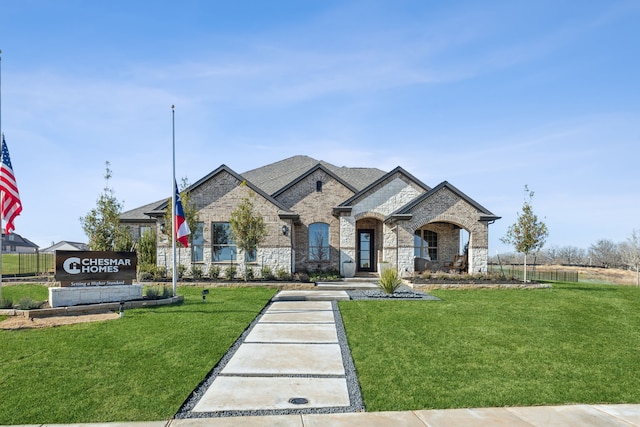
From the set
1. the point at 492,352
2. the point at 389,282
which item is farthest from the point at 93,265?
the point at 492,352

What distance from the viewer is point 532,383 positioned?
668 centimetres

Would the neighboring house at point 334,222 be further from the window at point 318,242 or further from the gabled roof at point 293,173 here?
the gabled roof at point 293,173

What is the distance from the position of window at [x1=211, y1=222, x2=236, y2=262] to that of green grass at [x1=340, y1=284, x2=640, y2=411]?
9347mm

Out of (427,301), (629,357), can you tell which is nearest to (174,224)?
(427,301)

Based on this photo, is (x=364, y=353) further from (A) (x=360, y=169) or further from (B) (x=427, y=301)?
(A) (x=360, y=169)

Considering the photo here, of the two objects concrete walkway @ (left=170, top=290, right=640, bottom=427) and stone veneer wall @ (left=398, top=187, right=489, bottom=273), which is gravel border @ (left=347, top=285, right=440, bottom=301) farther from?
concrete walkway @ (left=170, top=290, right=640, bottom=427)

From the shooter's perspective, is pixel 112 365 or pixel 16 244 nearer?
pixel 112 365

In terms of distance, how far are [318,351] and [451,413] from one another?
347cm

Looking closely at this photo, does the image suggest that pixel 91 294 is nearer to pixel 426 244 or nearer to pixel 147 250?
pixel 147 250

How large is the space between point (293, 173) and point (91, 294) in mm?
16484

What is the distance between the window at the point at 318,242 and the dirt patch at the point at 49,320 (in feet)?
42.0

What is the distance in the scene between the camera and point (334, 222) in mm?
23812

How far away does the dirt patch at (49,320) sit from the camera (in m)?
10.3

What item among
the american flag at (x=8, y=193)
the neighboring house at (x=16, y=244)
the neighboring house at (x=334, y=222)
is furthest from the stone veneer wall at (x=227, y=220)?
the neighboring house at (x=16, y=244)
